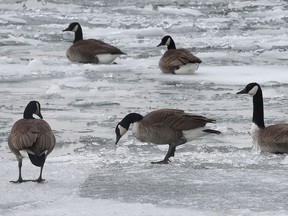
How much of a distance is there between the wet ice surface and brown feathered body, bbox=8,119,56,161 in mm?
303

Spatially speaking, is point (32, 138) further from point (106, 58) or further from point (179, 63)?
point (106, 58)

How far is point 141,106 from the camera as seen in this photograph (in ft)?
34.0

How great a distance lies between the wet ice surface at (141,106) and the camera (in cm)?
588

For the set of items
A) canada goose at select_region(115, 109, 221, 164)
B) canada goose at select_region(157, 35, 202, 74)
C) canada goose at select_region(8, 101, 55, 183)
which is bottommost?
canada goose at select_region(157, 35, 202, 74)

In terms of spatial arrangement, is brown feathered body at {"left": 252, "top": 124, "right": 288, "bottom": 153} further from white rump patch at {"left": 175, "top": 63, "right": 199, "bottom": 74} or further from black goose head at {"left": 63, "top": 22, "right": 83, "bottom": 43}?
black goose head at {"left": 63, "top": 22, "right": 83, "bottom": 43}

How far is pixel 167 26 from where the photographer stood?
20.5m

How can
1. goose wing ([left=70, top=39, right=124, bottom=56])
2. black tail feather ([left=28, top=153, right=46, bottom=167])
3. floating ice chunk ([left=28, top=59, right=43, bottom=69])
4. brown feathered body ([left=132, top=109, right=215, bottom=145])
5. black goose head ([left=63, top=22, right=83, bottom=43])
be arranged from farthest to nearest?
black goose head ([left=63, top=22, right=83, bottom=43]) < goose wing ([left=70, top=39, right=124, bottom=56]) < floating ice chunk ([left=28, top=59, right=43, bottom=69]) < brown feathered body ([left=132, top=109, right=215, bottom=145]) < black tail feather ([left=28, top=153, right=46, bottom=167])

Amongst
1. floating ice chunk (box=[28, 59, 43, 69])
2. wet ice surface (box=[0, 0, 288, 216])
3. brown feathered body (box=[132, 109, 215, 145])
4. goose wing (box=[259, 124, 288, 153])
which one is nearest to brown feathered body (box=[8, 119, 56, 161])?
wet ice surface (box=[0, 0, 288, 216])

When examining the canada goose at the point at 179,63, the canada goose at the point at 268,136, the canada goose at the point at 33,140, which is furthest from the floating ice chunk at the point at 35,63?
the canada goose at the point at 33,140

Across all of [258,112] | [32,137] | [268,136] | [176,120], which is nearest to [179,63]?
[258,112]

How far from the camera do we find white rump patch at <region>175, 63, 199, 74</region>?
42.5ft

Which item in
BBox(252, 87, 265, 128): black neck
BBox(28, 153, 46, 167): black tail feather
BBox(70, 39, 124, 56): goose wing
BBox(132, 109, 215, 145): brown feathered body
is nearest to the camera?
BBox(28, 153, 46, 167): black tail feather

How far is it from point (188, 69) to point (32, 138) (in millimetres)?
7182

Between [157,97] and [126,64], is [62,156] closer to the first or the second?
[157,97]
